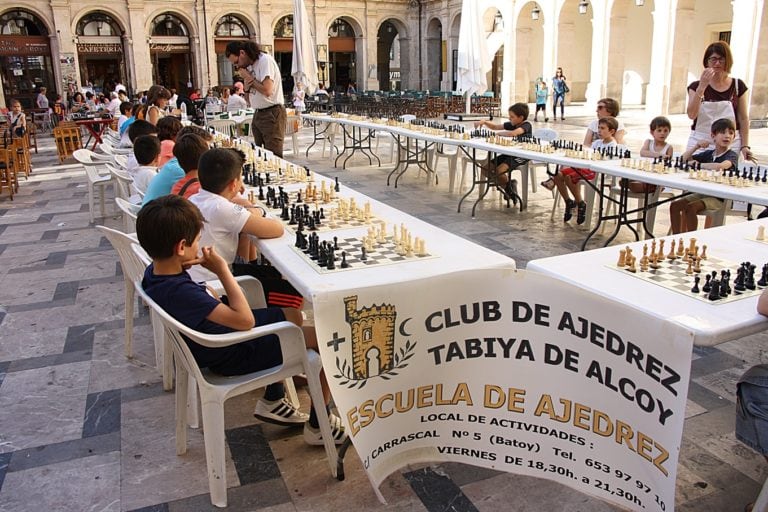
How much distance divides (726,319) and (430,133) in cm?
658

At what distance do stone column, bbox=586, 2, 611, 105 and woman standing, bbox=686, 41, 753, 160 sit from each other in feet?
→ 42.3

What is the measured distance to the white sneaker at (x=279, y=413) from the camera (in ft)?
9.27

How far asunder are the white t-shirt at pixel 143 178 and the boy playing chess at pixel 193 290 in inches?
108

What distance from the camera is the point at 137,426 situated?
293cm

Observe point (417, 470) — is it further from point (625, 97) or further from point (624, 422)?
point (625, 97)

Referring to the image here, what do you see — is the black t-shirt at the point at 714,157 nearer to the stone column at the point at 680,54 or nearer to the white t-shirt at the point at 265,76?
the white t-shirt at the point at 265,76

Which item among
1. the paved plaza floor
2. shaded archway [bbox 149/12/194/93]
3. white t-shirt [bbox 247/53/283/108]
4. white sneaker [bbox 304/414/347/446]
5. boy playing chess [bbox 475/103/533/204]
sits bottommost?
the paved plaza floor

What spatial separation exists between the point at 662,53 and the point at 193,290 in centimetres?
1614

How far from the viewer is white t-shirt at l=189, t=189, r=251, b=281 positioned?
9.80 feet

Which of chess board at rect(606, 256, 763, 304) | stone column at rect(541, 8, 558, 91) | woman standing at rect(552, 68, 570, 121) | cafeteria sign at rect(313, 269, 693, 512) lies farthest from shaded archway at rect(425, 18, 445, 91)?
cafeteria sign at rect(313, 269, 693, 512)

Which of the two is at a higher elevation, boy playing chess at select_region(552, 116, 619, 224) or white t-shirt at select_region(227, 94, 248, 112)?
white t-shirt at select_region(227, 94, 248, 112)

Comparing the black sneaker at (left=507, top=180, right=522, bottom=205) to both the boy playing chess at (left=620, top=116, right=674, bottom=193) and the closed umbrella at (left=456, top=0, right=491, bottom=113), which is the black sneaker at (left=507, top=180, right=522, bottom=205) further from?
the closed umbrella at (left=456, top=0, right=491, bottom=113)

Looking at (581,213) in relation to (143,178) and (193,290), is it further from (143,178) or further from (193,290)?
(193,290)

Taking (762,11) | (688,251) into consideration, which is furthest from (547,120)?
(688,251)
